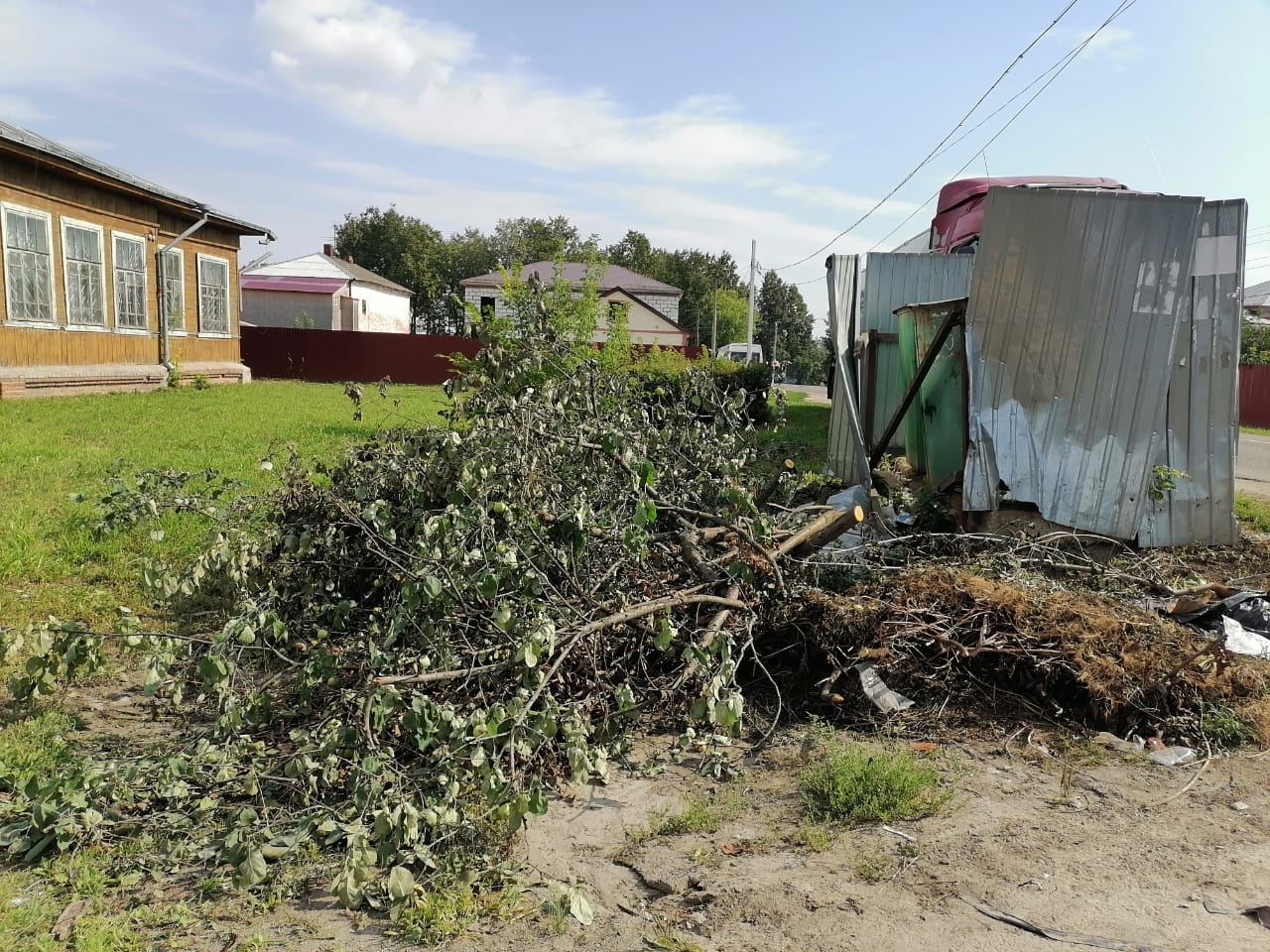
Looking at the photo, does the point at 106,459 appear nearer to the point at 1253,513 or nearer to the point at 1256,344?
the point at 1253,513

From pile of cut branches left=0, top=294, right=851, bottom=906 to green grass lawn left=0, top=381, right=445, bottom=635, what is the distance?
2.07 ft

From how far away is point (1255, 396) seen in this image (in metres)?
23.2

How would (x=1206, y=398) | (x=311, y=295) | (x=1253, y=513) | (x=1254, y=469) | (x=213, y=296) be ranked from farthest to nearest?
(x=311, y=295), (x=213, y=296), (x=1254, y=469), (x=1253, y=513), (x=1206, y=398)

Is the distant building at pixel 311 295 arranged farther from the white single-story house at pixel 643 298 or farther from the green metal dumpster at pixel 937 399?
the green metal dumpster at pixel 937 399

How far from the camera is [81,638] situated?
3090 mm

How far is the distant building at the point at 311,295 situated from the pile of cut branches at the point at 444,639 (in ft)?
114

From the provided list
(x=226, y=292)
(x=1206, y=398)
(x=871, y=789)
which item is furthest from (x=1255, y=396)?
(x=871, y=789)

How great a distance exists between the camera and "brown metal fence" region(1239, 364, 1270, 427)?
22844mm

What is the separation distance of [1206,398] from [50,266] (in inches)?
574

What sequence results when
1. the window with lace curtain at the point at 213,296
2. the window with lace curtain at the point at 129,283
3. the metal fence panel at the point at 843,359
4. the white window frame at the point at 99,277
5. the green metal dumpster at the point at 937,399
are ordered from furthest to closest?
the window with lace curtain at the point at 213,296
the window with lace curtain at the point at 129,283
the white window frame at the point at 99,277
the metal fence panel at the point at 843,359
the green metal dumpster at the point at 937,399

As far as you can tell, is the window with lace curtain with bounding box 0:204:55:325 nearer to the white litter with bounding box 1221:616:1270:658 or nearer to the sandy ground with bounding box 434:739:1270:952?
the sandy ground with bounding box 434:739:1270:952

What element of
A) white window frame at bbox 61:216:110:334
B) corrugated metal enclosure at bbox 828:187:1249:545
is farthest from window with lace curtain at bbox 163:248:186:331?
corrugated metal enclosure at bbox 828:187:1249:545

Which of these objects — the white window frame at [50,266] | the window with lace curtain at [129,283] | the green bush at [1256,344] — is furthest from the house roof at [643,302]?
the white window frame at [50,266]

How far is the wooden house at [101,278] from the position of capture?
1254 cm
